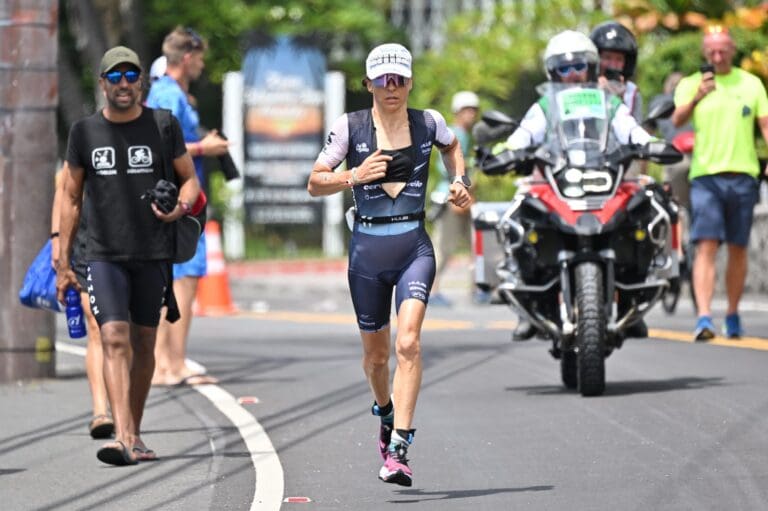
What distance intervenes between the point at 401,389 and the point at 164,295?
73.6 inches

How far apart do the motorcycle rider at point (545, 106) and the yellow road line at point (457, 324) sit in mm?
2619

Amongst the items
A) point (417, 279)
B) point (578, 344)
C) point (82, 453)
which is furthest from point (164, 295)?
point (578, 344)

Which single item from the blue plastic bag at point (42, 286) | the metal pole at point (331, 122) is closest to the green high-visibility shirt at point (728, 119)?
the blue plastic bag at point (42, 286)

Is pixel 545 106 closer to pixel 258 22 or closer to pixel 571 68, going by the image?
pixel 571 68

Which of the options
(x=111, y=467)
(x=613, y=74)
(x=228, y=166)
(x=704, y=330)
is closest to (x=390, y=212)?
(x=111, y=467)

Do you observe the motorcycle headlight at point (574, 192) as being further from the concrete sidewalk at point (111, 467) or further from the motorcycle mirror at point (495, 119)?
the concrete sidewalk at point (111, 467)

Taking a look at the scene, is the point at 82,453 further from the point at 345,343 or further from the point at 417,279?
the point at 345,343

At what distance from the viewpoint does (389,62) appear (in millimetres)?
9406

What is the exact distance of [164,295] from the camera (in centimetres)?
1068

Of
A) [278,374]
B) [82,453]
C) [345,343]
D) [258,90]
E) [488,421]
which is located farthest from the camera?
[258,90]

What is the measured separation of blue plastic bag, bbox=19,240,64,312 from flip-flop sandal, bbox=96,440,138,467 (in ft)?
7.55

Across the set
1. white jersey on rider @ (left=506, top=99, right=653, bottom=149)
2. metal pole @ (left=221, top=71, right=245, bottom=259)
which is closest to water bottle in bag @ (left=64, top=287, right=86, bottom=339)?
white jersey on rider @ (left=506, top=99, right=653, bottom=149)

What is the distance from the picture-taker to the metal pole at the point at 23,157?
13.8 m

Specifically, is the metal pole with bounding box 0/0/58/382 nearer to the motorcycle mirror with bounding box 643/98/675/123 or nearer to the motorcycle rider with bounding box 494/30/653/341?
the motorcycle rider with bounding box 494/30/653/341
